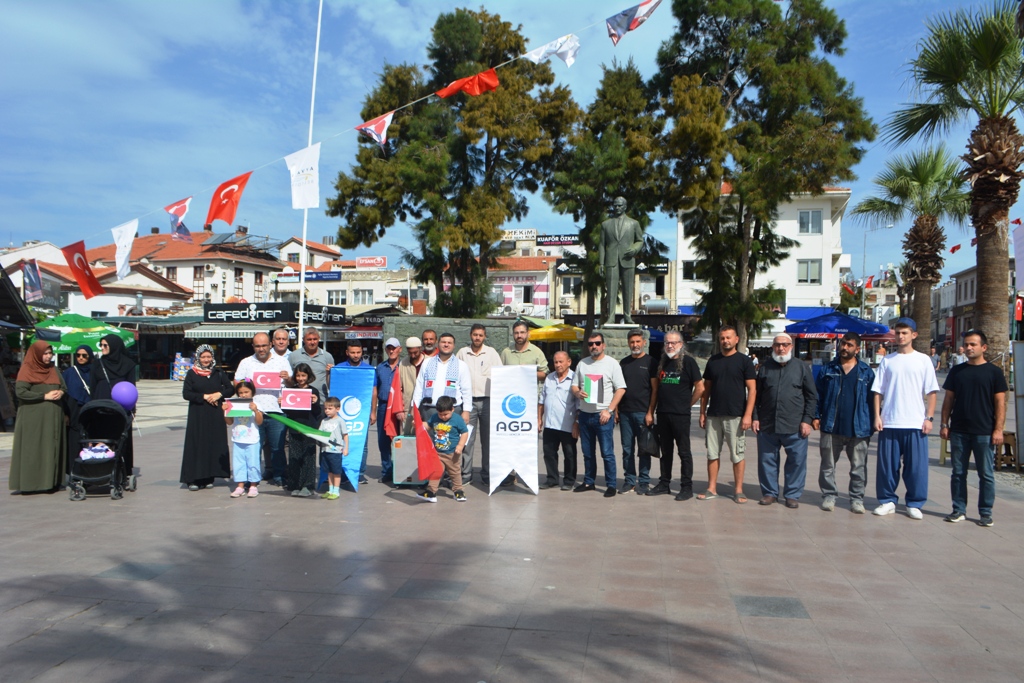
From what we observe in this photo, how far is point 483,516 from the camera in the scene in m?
6.86

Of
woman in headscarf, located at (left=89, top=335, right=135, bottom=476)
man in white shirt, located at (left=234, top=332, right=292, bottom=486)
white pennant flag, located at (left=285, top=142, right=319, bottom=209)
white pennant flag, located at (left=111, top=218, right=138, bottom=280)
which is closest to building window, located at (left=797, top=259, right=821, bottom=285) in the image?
white pennant flag, located at (left=285, top=142, right=319, bottom=209)

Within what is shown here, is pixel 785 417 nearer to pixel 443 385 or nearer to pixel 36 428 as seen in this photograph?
pixel 443 385

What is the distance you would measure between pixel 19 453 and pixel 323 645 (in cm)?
553

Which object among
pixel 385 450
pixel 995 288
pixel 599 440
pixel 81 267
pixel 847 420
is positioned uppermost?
pixel 81 267

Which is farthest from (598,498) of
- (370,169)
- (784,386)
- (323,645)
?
(370,169)

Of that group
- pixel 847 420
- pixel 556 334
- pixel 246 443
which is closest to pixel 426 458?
pixel 246 443

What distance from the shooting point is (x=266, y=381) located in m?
7.71

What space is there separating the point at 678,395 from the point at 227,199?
31.7ft

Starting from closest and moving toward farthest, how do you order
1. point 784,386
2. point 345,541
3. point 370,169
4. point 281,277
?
point 345,541
point 784,386
point 370,169
point 281,277

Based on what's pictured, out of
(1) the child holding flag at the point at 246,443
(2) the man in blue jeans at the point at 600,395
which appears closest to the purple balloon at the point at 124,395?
(1) the child holding flag at the point at 246,443

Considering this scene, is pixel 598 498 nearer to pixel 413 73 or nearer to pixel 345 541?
pixel 345 541

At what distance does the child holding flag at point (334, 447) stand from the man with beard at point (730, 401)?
3791mm

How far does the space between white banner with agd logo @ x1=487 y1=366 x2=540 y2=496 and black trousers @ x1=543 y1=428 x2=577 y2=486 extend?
26 centimetres

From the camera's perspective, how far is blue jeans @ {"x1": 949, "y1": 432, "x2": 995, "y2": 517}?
665 centimetres
